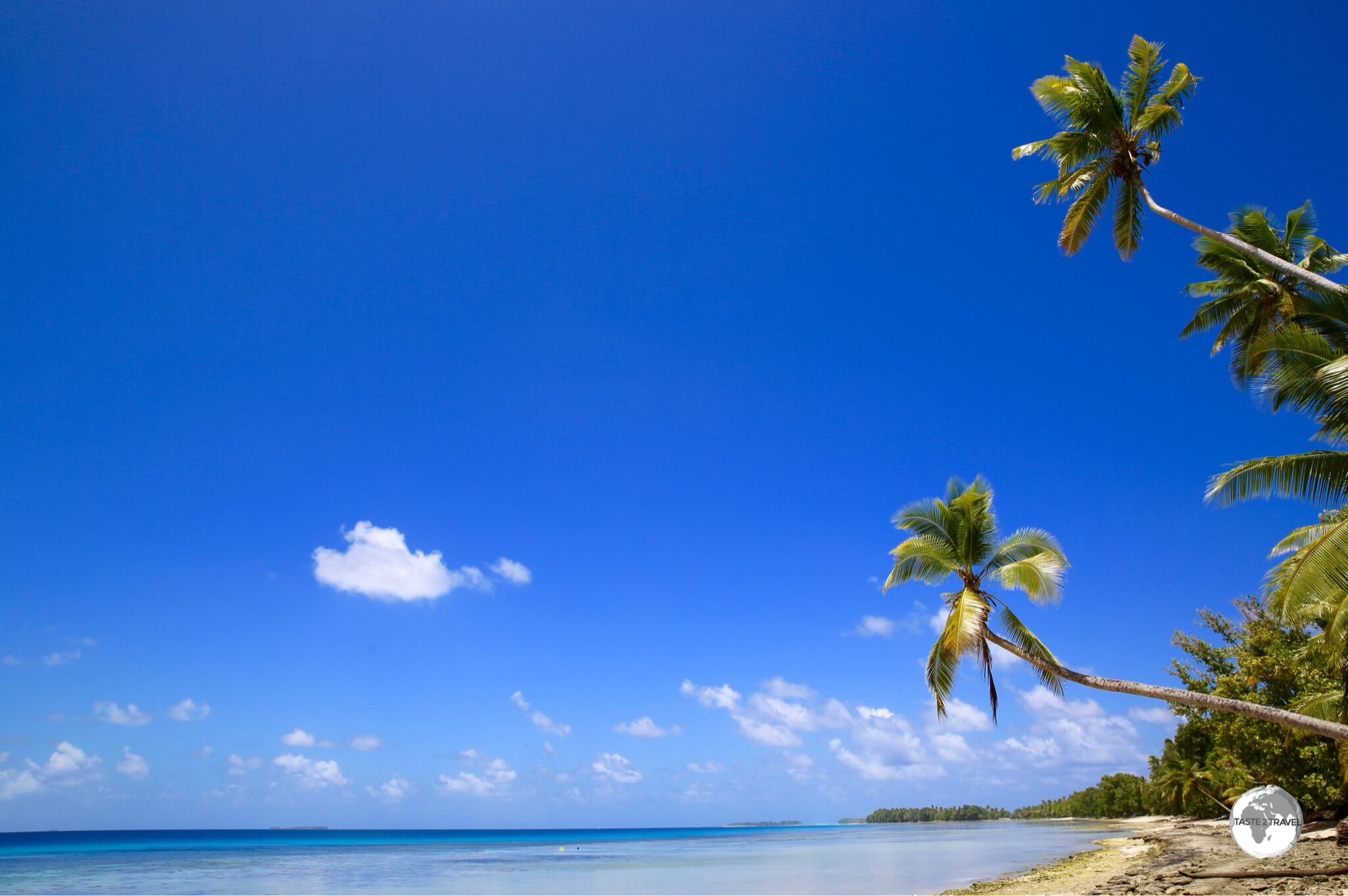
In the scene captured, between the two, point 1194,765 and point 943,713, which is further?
point 1194,765

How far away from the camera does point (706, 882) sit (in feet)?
83.9

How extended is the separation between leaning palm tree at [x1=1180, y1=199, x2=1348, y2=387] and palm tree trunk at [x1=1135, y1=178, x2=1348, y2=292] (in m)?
2.12

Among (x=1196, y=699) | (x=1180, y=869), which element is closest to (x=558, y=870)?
(x=1180, y=869)

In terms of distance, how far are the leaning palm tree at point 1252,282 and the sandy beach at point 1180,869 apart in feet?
30.1

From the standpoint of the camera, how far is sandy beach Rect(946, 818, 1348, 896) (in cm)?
1364

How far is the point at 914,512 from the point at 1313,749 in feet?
59.4

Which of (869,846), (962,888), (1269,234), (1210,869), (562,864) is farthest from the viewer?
(869,846)

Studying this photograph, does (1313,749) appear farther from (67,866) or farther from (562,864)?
(67,866)

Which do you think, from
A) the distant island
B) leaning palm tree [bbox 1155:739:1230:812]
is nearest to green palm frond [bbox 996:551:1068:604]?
leaning palm tree [bbox 1155:739:1230:812]

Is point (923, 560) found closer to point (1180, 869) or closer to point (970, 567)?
point (970, 567)

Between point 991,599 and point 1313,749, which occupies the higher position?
point 991,599

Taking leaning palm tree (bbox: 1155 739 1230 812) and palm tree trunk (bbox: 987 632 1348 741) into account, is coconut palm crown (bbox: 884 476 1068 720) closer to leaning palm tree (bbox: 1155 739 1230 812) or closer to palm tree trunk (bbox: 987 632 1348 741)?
palm tree trunk (bbox: 987 632 1348 741)

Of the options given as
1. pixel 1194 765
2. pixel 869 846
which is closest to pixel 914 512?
pixel 1194 765

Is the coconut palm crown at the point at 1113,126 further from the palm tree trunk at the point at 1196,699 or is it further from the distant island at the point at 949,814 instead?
the distant island at the point at 949,814
